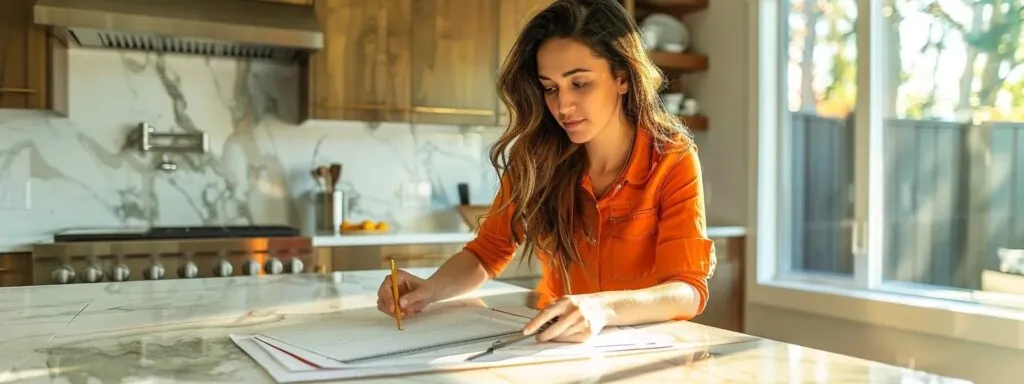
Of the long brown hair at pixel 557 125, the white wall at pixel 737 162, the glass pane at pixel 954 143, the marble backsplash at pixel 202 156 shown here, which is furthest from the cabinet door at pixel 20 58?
the glass pane at pixel 954 143

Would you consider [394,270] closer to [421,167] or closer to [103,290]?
[103,290]

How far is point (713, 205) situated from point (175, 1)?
2356 mm

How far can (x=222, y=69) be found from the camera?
3242 mm

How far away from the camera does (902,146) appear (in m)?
3.00

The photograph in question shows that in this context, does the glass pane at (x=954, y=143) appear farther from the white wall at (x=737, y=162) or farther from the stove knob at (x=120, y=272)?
the stove knob at (x=120, y=272)

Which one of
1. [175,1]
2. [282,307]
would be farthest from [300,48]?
[282,307]

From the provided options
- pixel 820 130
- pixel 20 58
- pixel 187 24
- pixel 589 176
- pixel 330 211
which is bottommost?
pixel 330 211

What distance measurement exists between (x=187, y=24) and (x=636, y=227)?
1870 mm

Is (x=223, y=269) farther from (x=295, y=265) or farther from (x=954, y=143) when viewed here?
(x=954, y=143)

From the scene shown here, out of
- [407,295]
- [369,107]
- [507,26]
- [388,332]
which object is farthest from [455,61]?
[388,332]

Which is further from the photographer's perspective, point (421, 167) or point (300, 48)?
point (421, 167)

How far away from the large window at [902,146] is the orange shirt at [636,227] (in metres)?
1.69

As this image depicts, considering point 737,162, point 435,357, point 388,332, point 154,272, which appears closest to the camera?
point 435,357

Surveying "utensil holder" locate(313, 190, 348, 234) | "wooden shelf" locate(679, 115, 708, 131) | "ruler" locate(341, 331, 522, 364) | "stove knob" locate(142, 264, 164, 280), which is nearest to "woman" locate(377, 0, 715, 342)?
"ruler" locate(341, 331, 522, 364)
